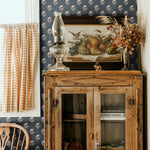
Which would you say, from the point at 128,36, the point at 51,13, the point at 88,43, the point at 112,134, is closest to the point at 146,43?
the point at 128,36

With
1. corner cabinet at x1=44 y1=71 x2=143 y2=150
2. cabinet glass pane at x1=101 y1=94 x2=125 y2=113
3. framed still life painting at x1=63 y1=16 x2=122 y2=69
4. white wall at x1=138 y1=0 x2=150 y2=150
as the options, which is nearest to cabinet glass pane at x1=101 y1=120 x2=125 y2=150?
corner cabinet at x1=44 y1=71 x2=143 y2=150

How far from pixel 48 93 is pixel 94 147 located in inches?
26.2

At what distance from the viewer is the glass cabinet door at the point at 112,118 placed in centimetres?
209

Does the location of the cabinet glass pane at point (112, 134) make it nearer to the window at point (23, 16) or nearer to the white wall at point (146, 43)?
the white wall at point (146, 43)

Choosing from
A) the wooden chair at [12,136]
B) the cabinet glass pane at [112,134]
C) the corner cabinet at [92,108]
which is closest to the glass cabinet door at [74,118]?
the corner cabinet at [92,108]

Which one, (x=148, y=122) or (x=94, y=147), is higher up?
(x=148, y=122)

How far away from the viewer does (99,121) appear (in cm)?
211

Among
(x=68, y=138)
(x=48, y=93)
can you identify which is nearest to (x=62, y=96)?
(x=48, y=93)

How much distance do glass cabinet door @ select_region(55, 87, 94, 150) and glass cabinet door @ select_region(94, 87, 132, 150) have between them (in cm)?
7

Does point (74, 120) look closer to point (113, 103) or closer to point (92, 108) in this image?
point (92, 108)

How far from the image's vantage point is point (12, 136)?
265 cm

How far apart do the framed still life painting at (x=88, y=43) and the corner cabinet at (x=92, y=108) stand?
50 cm

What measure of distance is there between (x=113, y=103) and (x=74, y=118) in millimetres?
394

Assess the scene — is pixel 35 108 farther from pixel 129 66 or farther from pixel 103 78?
pixel 129 66
